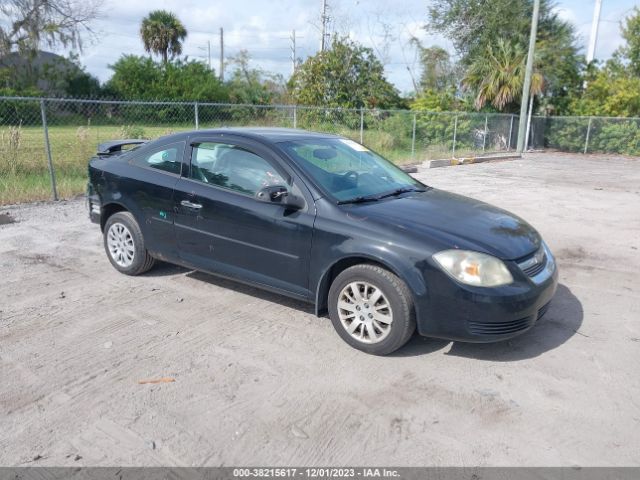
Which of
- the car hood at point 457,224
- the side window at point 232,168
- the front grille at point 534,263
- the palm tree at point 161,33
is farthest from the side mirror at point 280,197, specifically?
the palm tree at point 161,33

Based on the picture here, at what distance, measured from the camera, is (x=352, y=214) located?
3.87 meters

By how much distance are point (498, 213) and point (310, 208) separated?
64.5 inches

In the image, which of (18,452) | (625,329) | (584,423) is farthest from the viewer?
(625,329)

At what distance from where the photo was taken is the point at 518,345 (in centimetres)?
397

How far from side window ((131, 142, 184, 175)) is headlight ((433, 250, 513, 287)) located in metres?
2.60

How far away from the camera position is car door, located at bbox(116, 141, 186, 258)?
15.7 feet

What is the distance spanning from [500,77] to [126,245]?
23997 mm

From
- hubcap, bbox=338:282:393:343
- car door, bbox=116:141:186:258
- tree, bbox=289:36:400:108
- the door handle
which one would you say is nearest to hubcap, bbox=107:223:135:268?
car door, bbox=116:141:186:258

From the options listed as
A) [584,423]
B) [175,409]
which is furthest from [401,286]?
[175,409]

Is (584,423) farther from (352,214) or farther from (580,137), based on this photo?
(580,137)

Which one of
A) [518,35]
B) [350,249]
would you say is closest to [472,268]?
[350,249]

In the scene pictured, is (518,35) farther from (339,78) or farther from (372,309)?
(372,309)

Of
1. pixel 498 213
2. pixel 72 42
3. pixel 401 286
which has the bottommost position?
pixel 401 286

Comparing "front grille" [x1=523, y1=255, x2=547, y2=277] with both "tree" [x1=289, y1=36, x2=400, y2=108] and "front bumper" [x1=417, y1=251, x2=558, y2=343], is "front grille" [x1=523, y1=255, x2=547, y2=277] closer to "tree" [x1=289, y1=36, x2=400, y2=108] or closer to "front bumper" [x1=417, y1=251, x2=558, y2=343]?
"front bumper" [x1=417, y1=251, x2=558, y2=343]
